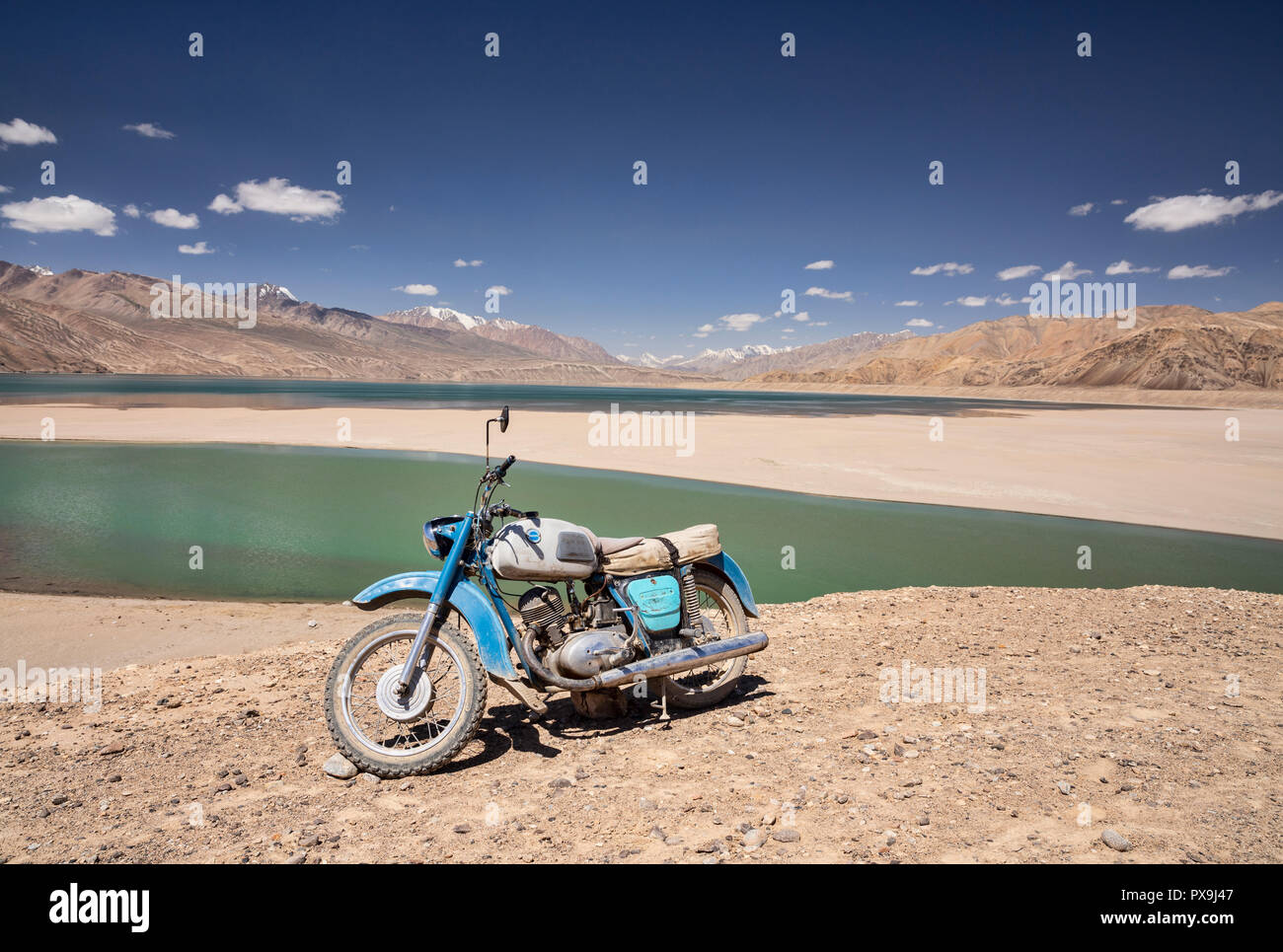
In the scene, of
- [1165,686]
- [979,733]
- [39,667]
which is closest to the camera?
[979,733]

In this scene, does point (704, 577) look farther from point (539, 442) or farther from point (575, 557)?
point (539, 442)

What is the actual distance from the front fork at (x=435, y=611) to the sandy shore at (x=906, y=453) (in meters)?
13.8

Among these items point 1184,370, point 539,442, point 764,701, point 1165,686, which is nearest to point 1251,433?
point 539,442

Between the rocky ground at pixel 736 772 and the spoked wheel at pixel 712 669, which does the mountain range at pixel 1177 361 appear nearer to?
the rocky ground at pixel 736 772

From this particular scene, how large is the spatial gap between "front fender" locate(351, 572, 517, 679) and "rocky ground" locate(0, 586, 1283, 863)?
2.05 feet

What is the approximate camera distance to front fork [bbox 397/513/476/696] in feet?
12.5

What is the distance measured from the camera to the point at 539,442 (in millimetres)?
26828

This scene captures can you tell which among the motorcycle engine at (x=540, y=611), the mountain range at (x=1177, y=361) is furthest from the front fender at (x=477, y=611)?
the mountain range at (x=1177, y=361)

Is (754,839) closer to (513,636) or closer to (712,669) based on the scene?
(513,636)

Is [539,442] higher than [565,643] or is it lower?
higher

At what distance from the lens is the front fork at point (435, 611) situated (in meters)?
3.82

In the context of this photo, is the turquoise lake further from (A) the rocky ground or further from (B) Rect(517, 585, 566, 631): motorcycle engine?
(B) Rect(517, 585, 566, 631): motorcycle engine

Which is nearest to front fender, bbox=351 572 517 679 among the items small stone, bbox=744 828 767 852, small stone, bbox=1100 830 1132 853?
small stone, bbox=744 828 767 852
